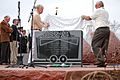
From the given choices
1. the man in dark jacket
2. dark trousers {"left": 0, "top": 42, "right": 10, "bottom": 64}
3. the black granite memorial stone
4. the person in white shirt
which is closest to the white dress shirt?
the person in white shirt

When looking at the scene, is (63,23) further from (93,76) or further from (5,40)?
(93,76)

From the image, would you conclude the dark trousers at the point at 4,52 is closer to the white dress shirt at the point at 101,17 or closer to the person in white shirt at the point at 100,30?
the person in white shirt at the point at 100,30

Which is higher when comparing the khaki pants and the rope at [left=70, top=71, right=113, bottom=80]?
the khaki pants

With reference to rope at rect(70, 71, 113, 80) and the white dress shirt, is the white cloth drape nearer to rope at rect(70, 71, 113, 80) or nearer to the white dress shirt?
the white dress shirt

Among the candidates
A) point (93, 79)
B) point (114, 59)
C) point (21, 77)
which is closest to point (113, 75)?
point (93, 79)

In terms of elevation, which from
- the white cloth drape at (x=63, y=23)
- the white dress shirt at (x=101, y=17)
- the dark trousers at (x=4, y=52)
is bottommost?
the dark trousers at (x=4, y=52)

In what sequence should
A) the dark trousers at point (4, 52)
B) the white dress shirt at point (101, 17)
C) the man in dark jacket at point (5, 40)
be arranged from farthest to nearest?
the dark trousers at point (4, 52) → the man in dark jacket at point (5, 40) → the white dress shirt at point (101, 17)

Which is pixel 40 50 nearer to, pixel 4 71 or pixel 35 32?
pixel 35 32

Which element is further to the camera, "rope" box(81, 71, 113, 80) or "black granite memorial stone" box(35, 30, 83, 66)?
"black granite memorial stone" box(35, 30, 83, 66)

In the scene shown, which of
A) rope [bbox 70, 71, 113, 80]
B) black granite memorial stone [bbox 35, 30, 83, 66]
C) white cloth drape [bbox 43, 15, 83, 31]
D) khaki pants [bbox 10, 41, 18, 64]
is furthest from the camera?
white cloth drape [bbox 43, 15, 83, 31]

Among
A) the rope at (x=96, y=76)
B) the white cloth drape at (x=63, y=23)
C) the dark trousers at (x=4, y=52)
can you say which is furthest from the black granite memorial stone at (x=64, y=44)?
the white cloth drape at (x=63, y=23)

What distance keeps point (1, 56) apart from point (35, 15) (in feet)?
5.93

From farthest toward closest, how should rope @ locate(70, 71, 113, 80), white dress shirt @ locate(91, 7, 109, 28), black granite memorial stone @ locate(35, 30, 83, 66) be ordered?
black granite memorial stone @ locate(35, 30, 83, 66) < white dress shirt @ locate(91, 7, 109, 28) < rope @ locate(70, 71, 113, 80)

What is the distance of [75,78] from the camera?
5266mm
